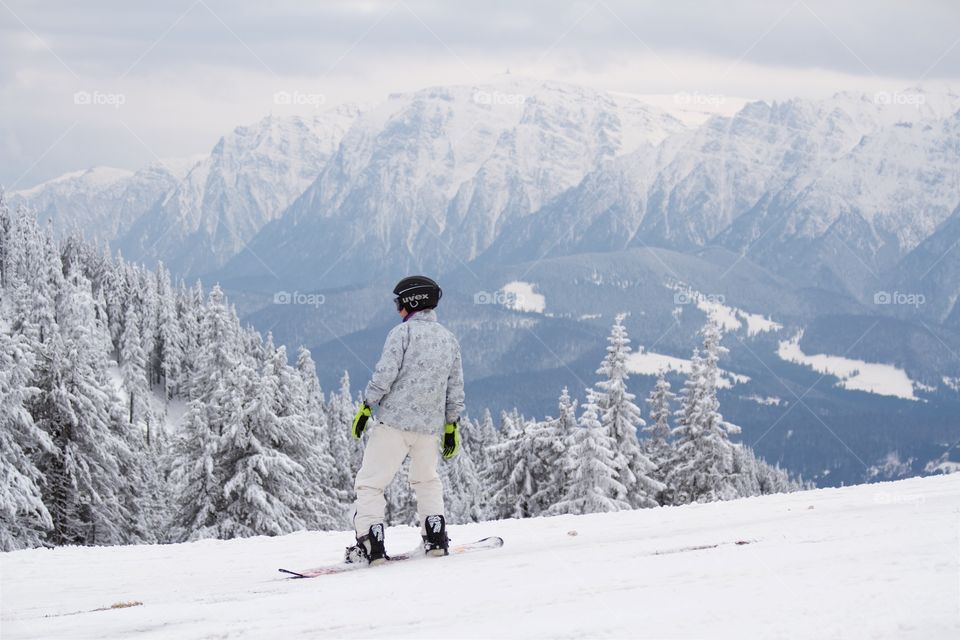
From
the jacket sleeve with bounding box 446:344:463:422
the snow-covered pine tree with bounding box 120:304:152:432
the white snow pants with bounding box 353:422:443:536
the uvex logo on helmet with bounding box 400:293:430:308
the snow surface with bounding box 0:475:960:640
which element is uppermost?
the snow-covered pine tree with bounding box 120:304:152:432

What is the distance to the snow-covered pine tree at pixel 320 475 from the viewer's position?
34.4 metres

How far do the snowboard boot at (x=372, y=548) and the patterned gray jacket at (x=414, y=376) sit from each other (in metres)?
1.12

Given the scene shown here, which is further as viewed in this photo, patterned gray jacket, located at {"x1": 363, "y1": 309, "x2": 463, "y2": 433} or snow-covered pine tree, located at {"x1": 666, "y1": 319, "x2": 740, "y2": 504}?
snow-covered pine tree, located at {"x1": 666, "y1": 319, "x2": 740, "y2": 504}

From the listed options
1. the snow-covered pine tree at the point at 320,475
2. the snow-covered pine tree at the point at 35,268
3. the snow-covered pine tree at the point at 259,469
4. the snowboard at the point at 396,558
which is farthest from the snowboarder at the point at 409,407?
the snow-covered pine tree at the point at 35,268

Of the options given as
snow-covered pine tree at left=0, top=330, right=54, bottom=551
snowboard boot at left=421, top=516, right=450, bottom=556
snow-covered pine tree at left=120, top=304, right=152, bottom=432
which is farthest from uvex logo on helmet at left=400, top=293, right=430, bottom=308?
snow-covered pine tree at left=120, top=304, right=152, bottom=432

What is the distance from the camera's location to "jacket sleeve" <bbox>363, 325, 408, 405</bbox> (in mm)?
8430

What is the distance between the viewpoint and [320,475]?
134 ft

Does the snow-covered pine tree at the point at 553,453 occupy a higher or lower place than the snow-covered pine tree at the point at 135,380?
lower

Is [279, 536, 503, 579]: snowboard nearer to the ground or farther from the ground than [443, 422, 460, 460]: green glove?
nearer to the ground

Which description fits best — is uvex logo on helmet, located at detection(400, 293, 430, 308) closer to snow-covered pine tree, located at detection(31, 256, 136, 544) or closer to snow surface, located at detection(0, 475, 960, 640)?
snow surface, located at detection(0, 475, 960, 640)

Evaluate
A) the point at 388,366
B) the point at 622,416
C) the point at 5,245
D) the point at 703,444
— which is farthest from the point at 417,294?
the point at 5,245

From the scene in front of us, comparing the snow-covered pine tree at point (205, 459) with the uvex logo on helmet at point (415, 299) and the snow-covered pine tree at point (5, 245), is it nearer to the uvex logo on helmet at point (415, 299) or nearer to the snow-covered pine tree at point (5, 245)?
the uvex logo on helmet at point (415, 299)

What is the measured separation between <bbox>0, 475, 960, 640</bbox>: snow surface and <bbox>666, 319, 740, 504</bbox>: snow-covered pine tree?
25.6 meters

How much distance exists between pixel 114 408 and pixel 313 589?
94.5 ft
